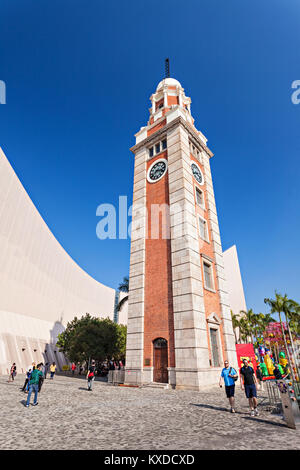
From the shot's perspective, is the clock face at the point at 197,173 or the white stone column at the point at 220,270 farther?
the clock face at the point at 197,173

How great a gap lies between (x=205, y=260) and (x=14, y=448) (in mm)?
17151

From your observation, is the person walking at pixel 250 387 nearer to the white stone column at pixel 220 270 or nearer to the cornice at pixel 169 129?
the white stone column at pixel 220 270

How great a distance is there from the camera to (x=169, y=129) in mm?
24531

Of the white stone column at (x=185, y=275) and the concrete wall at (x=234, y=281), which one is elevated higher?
the concrete wall at (x=234, y=281)

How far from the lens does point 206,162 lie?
1087 inches

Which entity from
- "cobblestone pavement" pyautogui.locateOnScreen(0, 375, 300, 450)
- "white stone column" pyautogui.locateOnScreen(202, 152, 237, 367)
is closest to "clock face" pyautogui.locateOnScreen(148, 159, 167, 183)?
"white stone column" pyautogui.locateOnScreen(202, 152, 237, 367)

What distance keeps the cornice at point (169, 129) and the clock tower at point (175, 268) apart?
96 millimetres

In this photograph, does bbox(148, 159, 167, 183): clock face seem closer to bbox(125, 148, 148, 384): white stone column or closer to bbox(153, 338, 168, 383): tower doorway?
bbox(125, 148, 148, 384): white stone column

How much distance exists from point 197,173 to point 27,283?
35.6 meters

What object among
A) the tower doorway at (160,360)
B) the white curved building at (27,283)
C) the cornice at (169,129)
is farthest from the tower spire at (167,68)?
the tower doorway at (160,360)

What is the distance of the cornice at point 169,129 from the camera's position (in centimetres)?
2384

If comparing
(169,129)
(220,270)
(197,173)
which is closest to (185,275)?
(220,270)
